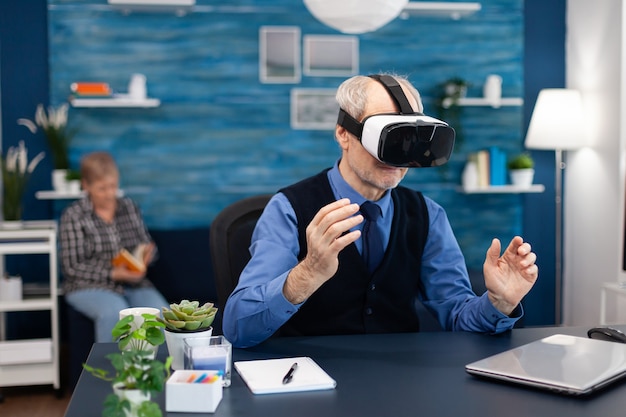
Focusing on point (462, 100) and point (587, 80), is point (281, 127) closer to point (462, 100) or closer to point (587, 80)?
point (462, 100)

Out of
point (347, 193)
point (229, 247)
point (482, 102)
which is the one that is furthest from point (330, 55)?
point (347, 193)

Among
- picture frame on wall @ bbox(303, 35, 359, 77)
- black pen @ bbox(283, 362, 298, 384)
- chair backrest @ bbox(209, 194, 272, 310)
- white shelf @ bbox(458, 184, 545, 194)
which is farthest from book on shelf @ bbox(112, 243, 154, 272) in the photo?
black pen @ bbox(283, 362, 298, 384)

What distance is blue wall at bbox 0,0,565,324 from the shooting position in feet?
15.3

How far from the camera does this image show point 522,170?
4.85m

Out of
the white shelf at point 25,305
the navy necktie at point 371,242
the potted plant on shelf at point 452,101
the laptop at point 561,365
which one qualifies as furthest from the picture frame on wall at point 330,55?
the laptop at point 561,365

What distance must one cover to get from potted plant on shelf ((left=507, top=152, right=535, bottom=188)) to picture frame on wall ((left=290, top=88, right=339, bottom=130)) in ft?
3.80

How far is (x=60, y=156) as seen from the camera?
178 inches

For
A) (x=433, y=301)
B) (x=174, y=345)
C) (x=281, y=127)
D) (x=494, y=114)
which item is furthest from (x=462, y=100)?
(x=174, y=345)

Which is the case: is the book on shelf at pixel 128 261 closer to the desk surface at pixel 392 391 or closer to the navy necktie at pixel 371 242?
the navy necktie at pixel 371 242

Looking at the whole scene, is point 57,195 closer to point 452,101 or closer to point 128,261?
point 128,261

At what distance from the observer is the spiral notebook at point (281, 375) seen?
136 cm

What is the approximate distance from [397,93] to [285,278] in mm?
555

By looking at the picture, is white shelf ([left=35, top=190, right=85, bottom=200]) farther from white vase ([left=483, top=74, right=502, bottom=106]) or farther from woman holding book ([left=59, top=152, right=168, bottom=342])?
white vase ([left=483, top=74, right=502, bottom=106])

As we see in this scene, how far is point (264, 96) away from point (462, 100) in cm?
121
